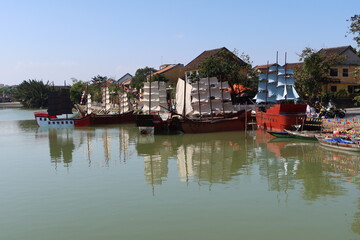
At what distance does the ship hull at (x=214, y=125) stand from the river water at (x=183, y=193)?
7.52m

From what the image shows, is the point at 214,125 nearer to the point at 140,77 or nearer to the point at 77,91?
the point at 140,77

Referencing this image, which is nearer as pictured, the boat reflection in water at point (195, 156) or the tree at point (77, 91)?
the boat reflection in water at point (195, 156)

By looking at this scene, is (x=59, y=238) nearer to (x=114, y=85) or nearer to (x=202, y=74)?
(x=202, y=74)

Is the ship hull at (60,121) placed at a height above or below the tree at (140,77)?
below

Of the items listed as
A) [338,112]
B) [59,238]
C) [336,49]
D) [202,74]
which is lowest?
[59,238]

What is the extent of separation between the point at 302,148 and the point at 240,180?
8.99 metres

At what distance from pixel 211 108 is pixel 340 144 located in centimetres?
1518

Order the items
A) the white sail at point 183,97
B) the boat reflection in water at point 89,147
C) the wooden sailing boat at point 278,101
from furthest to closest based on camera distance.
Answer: the white sail at point 183,97
the wooden sailing boat at point 278,101
the boat reflection in water at point 89,147

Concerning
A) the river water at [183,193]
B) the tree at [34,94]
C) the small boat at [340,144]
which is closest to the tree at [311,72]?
the river water at [183,193]

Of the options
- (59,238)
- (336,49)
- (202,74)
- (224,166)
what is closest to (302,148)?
(224,166)

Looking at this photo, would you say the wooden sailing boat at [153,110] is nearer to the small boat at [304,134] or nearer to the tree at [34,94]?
the small boat at [304,134]

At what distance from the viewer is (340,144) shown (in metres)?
20.8

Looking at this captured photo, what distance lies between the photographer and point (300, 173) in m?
17.2

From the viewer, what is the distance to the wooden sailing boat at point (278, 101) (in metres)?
28.0
